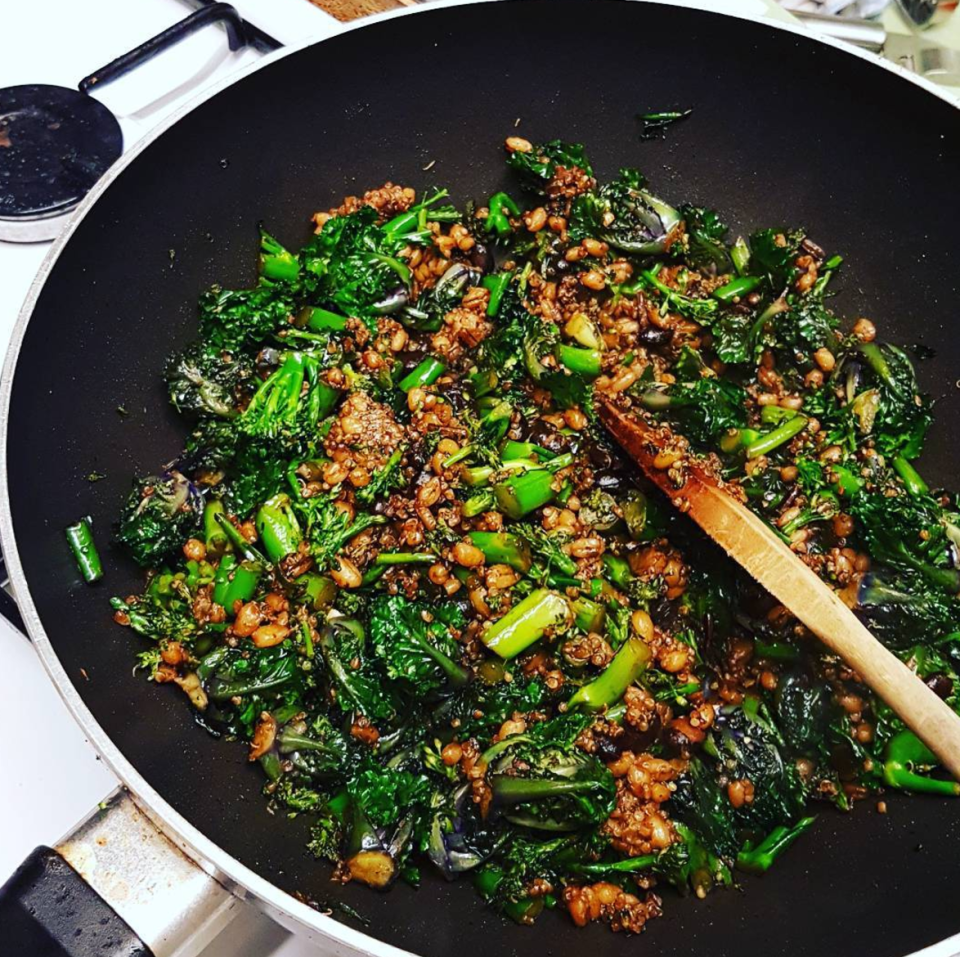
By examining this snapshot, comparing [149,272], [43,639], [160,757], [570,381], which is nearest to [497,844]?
[160,757]

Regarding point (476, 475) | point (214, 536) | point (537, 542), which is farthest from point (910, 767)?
point (214, 536)

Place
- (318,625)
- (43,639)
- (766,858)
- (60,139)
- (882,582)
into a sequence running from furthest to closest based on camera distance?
(60,139)
(882,582)
(318,625)
(766,858)
(43,639)

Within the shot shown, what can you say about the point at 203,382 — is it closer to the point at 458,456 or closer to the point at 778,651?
the point at 458,456

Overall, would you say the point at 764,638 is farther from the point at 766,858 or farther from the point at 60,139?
the point at 60,139

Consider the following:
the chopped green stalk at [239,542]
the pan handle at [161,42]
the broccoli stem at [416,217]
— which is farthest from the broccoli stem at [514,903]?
the pan handle at [161,42]

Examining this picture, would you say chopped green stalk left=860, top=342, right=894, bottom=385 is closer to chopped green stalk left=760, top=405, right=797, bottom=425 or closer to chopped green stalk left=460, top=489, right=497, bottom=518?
chopped green stalk left=760, top=405, right=797, bottom=425

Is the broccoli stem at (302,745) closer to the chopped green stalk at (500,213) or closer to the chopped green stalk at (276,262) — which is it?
the chopped green stalk at (276,262)
